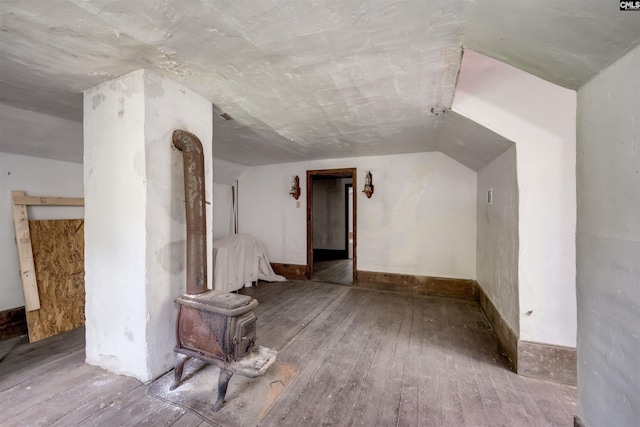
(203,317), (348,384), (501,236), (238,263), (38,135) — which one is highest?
(38,135)

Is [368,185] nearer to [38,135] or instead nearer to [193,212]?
[193,212]

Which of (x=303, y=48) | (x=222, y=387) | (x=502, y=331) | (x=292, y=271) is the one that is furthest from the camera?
(x=292, y=271)

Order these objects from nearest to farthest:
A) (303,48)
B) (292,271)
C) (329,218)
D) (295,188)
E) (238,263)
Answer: (303,48) < (238,263) < (295,188) < (292,271) < (329,218)

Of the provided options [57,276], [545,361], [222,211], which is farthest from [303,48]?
[222,211]

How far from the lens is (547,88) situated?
6.08 ft

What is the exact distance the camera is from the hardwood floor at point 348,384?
1566 millimetres

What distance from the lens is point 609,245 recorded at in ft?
3.03

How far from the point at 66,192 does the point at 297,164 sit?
3.18m

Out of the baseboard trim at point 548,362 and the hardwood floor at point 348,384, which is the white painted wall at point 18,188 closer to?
the hardwood floor at point 348,384

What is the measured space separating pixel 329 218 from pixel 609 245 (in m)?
6.45

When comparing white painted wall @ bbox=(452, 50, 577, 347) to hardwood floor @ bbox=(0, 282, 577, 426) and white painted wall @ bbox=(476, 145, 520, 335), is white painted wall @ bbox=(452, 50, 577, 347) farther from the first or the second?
hardwood floor @ bbox=(0, 282, 577, 426)

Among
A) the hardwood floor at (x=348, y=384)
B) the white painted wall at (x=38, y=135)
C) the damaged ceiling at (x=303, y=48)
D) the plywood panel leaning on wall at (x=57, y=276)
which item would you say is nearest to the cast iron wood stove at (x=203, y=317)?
the hardwood floor at (x=348, y=384)

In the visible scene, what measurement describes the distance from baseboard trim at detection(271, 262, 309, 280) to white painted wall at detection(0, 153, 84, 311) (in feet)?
10.0

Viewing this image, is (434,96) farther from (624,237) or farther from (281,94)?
(624,237)
